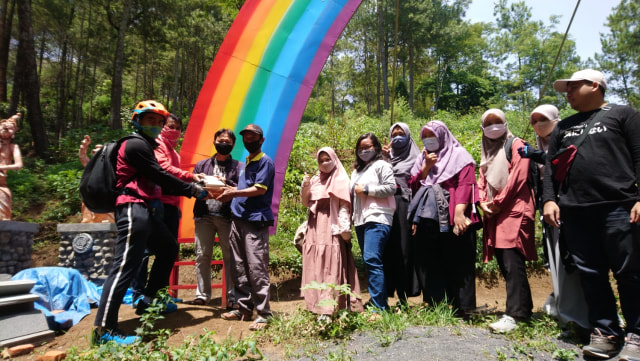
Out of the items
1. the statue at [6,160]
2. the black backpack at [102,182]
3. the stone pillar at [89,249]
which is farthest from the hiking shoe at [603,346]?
the statue at [6,160]

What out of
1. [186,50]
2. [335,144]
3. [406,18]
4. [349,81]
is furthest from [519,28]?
A: [335,144]

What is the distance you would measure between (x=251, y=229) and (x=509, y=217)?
2175mm

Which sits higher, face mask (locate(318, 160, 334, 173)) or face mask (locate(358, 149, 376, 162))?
face mask (locate(358, 149, 376, 162))

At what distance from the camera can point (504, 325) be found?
104 inches

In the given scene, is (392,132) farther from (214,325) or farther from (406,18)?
(406,18)

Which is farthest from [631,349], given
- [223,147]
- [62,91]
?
[62,91]

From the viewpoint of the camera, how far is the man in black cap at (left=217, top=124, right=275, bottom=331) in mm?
3377

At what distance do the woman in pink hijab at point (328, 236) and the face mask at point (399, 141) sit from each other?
587 mm

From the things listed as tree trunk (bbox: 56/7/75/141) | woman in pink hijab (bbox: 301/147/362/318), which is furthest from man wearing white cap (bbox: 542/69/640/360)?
tree trunk (bbox: 56/7/75/141)

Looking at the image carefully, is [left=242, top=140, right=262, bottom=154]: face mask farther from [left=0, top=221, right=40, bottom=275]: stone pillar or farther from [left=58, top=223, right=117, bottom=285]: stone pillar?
[left=0, top=221, right=40, bottom=275]: stone pillar

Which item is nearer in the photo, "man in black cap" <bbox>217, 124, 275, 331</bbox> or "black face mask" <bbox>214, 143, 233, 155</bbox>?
"man in black cap" <bbox>217, 124, 275, 331</bbox>

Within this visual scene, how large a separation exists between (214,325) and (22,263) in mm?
3860

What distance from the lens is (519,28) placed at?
31.3 metres

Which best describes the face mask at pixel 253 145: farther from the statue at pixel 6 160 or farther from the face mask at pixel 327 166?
the statue at pixel 6 160
